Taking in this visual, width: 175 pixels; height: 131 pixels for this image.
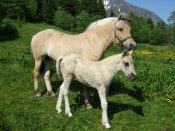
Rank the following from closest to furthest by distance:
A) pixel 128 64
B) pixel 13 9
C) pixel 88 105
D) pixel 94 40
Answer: pixel 128 64
pixel 88 105
pixel 94 40
pixel 13 9

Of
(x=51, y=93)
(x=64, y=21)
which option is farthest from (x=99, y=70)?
(x=64, y=21)

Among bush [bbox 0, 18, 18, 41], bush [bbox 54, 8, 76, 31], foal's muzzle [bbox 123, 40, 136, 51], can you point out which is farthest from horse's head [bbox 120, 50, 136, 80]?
bush [bbox 54, 8, 76, 31]

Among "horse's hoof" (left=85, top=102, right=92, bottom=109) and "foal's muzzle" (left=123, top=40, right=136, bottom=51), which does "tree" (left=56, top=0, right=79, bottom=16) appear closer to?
"horse's hoof" (left=85, top=102, right=92, bottom=109)

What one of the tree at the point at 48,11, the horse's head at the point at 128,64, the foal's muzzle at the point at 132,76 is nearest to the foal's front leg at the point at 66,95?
the horse's head at the point at 128,64

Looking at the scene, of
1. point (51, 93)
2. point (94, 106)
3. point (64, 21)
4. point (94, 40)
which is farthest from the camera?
point (64, 21)

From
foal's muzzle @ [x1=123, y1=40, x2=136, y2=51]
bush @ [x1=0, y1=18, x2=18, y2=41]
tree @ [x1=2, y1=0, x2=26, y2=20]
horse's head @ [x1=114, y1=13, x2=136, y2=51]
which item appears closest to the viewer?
foal's muzzle @ [x1=123, y1=40, x2=136, y2=51]

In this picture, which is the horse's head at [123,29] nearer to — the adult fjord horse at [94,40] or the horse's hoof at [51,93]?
the adult fjord horse at [94,40]

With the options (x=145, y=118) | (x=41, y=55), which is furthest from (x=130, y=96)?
(x=41, y=55)

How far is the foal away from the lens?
1175cm

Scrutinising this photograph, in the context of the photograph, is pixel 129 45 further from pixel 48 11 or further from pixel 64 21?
pixel 48 11

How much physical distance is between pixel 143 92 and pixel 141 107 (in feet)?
5.79

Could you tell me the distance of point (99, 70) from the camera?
12.1 meters

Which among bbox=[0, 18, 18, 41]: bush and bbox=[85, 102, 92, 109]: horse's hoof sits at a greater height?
bbox=[85, 102, 92, 109]: horse's hoof

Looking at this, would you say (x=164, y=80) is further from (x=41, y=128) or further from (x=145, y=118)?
(x=41, y=128)
